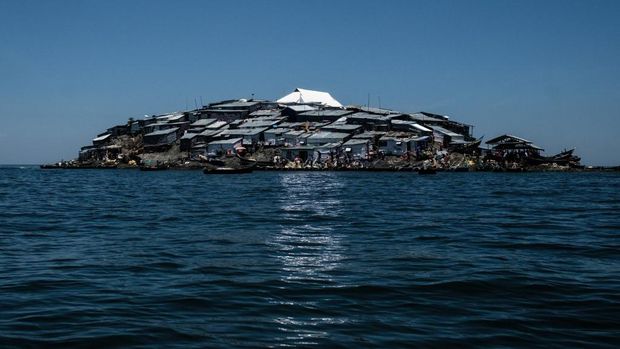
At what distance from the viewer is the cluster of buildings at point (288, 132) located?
99394 mm

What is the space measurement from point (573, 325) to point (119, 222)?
18.0 m

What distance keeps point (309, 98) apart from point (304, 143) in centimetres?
3676

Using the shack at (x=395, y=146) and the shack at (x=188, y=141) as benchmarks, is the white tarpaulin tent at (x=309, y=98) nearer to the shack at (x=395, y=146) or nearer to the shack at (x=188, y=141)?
the shack at (x=188, y=141)

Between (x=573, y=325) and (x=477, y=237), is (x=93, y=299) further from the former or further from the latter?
(x=477, y=237)

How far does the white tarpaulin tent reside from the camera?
134875 mm

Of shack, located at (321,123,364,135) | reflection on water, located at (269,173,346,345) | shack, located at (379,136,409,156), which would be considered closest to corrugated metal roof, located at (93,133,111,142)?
shack, located at (321,123,364,135)

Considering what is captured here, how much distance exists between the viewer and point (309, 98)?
137000 mm

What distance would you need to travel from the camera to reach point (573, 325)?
8562 millimetres

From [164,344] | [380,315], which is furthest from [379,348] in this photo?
[164,344]

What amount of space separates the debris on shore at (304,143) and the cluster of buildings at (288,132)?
188mm

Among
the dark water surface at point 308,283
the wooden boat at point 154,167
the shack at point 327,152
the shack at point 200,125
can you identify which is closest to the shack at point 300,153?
the shack at point 327,152

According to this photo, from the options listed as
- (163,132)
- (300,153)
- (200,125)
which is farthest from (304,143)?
(163,132)

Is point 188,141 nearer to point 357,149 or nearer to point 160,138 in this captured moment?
point 160,138

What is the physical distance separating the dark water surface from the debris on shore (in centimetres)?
6661
